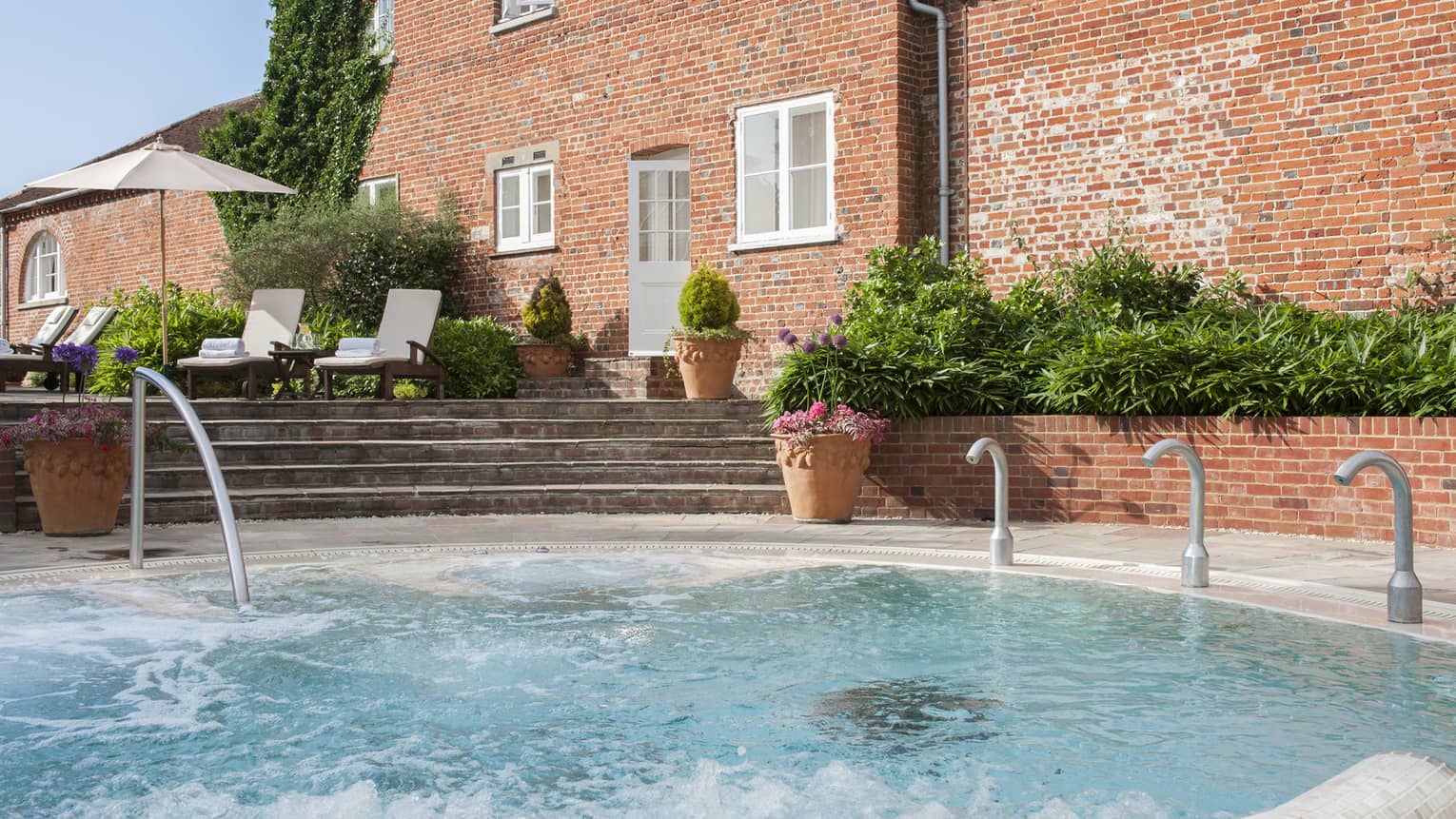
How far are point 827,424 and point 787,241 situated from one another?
4471mm

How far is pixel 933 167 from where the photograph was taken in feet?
44.0

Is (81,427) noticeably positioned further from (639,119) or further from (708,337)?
(639,119)

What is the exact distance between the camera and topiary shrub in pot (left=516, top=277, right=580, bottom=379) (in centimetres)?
1546

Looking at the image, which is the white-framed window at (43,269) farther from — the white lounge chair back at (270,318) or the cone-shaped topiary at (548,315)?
the cone-shaped topiary at (548,315)

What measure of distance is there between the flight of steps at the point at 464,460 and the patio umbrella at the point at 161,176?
1.99 metres

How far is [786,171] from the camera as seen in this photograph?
14195 mm

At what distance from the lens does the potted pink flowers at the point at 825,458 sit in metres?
9.85

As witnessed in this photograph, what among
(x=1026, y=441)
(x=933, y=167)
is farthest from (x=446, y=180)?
(x=1026, y=441)

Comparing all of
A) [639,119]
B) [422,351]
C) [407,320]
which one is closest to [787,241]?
[639,119]

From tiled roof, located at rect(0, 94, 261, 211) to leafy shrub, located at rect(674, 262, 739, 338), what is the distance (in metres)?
11.5

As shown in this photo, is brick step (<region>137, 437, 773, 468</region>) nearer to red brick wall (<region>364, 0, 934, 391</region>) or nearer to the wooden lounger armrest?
the wooden lounger armrest

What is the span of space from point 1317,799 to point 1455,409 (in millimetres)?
6991

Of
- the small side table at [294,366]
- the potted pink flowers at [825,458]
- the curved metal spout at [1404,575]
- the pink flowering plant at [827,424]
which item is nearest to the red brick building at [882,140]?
the small side table at [294,366]

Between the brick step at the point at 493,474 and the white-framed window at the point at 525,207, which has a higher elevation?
the white-framed window at the point at 525,207
